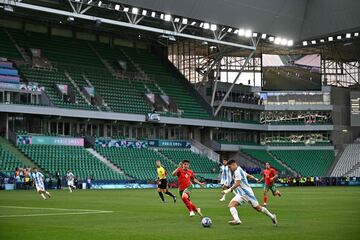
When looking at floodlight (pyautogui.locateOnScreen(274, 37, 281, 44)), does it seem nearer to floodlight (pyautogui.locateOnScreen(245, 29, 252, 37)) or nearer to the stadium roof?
the stadium roof

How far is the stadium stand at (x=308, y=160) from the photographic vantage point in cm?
9300

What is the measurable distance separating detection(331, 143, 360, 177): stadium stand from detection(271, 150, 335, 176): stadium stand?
1.23m

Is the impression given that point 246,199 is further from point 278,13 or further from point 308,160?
point 308,160

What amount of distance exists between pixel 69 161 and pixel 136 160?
9.96 m

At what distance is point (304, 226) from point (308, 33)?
2540 inches

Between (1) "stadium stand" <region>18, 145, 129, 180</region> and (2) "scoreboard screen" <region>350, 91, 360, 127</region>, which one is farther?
(2) "scoreboard screen" <region>350, 91, 360, 127</region>

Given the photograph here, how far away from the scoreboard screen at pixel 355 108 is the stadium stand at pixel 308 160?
557cm

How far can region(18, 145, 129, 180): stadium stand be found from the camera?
65.9 metres

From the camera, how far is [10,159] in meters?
→ 63.0

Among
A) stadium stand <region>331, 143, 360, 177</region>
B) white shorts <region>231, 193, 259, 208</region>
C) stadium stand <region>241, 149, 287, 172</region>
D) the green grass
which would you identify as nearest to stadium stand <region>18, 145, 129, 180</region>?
stadium stand <region>241, 149, 287, 172</region>

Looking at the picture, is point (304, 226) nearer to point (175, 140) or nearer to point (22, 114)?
point (22, 114)

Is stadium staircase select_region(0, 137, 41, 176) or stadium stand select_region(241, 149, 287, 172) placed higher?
stadium staircase select_region(0, 137, 41, 176)

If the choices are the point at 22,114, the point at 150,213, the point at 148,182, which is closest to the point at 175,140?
the point at 148,182

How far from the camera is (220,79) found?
326 ft
